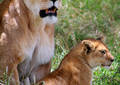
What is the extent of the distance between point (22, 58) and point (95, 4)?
4041 millimetres

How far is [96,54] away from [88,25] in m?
2.77

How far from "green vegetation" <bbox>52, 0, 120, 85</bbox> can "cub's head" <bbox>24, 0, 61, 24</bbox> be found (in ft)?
5.51

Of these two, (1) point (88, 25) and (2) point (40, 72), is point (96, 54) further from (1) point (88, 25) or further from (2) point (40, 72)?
(1) point (88, 25)

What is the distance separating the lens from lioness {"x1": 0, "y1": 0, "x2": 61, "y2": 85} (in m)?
4.90

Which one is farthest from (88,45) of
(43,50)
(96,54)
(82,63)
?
(43,50)

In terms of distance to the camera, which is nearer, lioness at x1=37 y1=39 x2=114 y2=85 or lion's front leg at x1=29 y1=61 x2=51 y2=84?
lioness at x1=37 y1=39 x2=114 y2=85

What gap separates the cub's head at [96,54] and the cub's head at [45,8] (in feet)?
1.90

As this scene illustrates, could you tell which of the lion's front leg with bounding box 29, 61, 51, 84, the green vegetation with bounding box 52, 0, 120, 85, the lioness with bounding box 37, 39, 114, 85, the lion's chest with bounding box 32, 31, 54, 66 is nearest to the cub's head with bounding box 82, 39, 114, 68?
the lioness with bounding box 37, 39, 114, 85

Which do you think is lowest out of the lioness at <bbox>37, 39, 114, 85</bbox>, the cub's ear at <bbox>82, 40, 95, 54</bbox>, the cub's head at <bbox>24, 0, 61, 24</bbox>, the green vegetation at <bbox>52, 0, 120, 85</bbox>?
the green vegetation at <bbox>52, 0, 120, 85</bbox>

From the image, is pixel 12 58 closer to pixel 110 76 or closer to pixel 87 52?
pixel 87 52

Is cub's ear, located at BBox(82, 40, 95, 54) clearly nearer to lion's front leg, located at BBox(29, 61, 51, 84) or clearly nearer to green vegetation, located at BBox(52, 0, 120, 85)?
lion's front leg, located at BBox(29, 61, 51, 84)

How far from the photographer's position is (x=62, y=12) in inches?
318

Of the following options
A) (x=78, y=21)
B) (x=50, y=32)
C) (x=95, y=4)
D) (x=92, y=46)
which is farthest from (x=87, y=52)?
(x=95, y=4)

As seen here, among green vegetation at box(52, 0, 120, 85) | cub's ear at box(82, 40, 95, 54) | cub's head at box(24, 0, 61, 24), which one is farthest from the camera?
green vegetation at box(52, 0, 120, 85)
